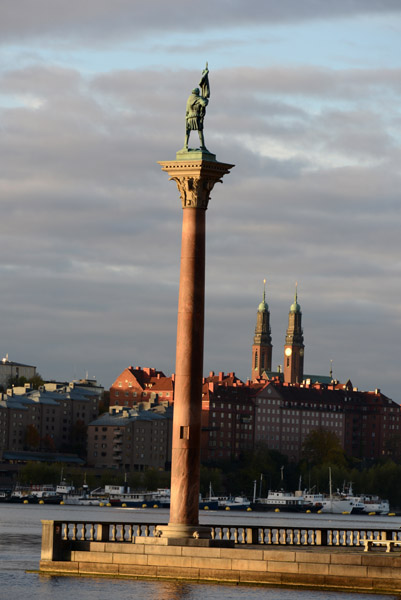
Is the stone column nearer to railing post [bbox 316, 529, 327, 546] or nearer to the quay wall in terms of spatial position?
the quay wall

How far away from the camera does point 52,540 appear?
4769cm

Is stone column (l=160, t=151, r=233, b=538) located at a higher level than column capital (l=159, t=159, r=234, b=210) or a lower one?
lower

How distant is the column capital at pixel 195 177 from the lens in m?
47.8

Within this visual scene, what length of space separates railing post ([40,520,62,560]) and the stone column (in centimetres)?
340

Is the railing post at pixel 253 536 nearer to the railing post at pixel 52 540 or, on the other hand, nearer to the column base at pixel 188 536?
the column base at pixel 188 536

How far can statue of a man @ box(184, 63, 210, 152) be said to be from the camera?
4897 centimetres

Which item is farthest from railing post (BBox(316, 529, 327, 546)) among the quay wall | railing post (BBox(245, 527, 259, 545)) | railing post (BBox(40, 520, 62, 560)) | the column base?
railing post (BBox(40, 520, 62, 560))

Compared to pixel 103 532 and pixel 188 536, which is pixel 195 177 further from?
pixel 103 532

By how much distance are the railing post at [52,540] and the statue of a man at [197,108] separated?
41.4ft

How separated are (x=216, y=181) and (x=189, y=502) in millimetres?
10102

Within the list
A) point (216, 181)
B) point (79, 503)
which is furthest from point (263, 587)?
point (79, 503)

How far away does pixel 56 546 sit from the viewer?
157ft

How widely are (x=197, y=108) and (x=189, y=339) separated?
750 cm

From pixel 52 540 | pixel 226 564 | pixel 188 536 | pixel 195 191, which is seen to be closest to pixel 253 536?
Result: pixel 188 536
